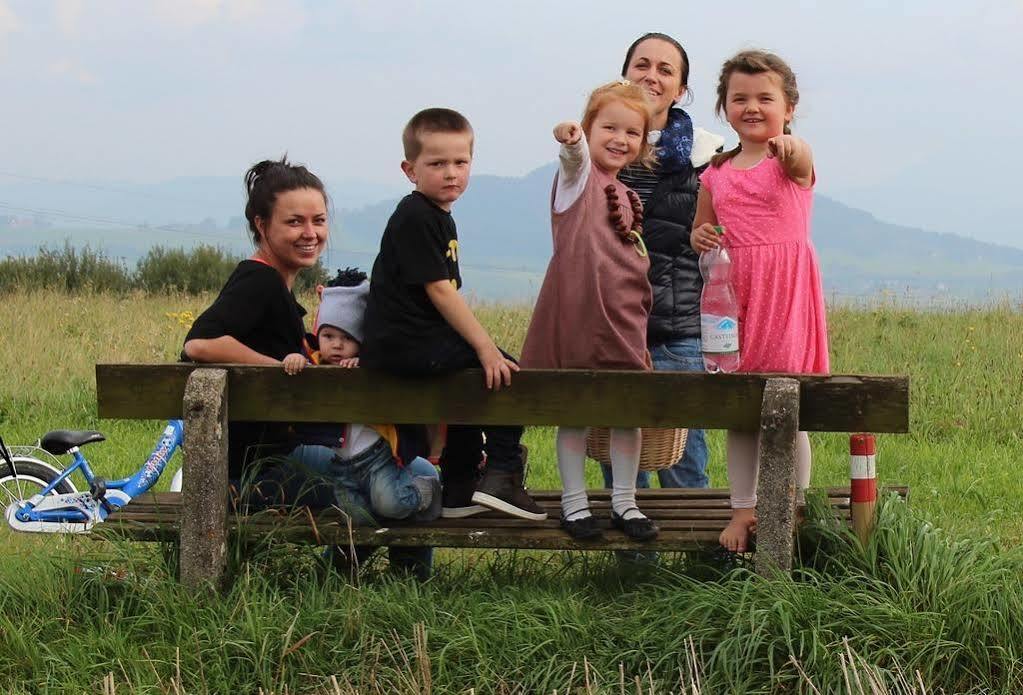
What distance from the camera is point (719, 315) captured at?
531 cm

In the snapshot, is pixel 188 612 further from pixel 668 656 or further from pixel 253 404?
pixel 668 656

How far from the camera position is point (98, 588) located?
194 inches

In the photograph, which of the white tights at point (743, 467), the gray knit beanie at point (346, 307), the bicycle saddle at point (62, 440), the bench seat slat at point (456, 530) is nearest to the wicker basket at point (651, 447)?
the bench seat slat at point (456, 530)

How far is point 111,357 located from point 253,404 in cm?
848

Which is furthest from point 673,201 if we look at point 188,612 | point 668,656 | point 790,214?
Result: point 188,612

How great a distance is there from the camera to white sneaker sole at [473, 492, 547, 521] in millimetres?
5000

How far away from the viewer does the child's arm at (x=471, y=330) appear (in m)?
4.70

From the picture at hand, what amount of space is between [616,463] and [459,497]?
0.65 meters

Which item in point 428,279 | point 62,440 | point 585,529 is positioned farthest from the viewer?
point 62,440

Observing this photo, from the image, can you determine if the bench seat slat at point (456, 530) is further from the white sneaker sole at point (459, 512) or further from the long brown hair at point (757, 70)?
the long brown hair at point (757, 70)

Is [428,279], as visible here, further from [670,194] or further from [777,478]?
[670,194]

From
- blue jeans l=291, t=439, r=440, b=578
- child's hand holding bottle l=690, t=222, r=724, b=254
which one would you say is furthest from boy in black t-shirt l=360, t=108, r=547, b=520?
child's hand holding bottle l=690, t=222, r=724, b=254

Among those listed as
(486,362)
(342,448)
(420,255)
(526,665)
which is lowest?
(526,665)

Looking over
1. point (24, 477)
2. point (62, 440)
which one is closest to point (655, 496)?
point (62, 440)
